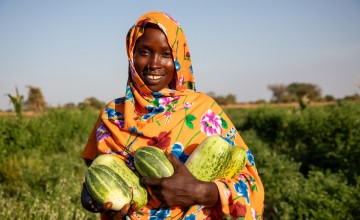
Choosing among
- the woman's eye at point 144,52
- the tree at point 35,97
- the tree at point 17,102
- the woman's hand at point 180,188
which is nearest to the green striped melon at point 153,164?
the woman's hand at point 180,188

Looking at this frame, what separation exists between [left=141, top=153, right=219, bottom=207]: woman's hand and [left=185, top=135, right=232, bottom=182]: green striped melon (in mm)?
52

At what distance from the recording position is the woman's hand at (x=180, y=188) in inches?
63.5

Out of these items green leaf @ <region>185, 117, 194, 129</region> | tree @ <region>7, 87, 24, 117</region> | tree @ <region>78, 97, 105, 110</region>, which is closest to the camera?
green leaf @ <region>185, 117, 194, 129</region>

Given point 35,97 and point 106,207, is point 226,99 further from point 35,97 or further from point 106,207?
point 106,207

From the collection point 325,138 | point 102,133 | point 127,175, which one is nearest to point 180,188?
point 127,175

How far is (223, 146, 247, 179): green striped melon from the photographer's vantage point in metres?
1.81

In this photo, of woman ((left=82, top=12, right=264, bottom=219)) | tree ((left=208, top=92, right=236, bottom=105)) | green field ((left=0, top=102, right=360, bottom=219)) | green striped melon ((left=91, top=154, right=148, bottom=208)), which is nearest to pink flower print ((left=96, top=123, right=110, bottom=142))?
woman ((left=82, top=12, right=264, bottom=219))

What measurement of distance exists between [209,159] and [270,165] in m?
5.54

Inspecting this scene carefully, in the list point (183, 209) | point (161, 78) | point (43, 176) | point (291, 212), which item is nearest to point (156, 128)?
point (161, 78)

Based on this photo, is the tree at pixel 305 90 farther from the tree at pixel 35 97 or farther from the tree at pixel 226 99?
the tree at pixel 35 97

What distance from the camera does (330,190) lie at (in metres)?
5.13

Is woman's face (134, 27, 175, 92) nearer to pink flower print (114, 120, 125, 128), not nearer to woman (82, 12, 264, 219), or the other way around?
woman (82, 12, 264, 219)

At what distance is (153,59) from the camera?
202cm

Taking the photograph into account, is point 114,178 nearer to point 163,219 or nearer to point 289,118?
point 163,219
